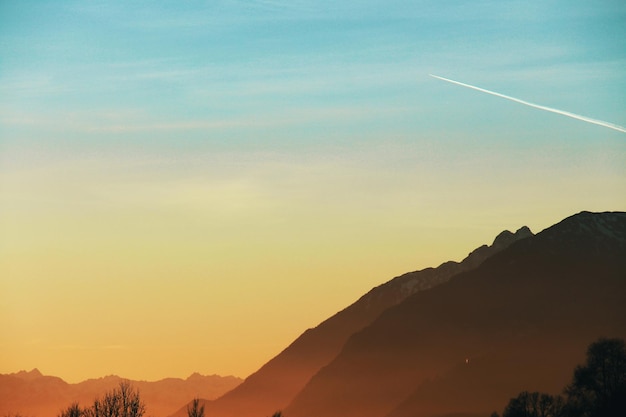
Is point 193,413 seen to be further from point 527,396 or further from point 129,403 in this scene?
point 527,396

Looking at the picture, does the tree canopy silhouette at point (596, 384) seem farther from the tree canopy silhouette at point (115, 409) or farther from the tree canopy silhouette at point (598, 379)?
the tree canopy silhouette at point (115, 409)

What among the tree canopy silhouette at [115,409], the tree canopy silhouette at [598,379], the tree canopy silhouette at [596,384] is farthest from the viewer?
the tree canopy silhouette at [115,409]

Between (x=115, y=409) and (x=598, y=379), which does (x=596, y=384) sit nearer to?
(x=598, y=379)

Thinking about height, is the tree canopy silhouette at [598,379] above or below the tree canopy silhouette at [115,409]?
below

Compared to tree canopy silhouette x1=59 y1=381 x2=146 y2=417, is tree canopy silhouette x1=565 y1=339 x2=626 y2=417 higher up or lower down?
lower down

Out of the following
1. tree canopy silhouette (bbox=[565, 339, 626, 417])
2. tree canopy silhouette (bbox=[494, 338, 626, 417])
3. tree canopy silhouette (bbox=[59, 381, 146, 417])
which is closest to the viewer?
tree canopy silhouette (bbox=[494, 338, 626, 417])

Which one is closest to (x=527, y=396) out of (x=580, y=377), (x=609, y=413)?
(x=580, y=377)

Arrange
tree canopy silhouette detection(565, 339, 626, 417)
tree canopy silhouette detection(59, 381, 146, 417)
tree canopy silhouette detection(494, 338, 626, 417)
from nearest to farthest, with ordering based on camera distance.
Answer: tree canopy silhouette detection(494, 338, 626, 417) < tree canopy silhouette detection(565, 339, 626, 417) < tree canopy silhouette detection(59, 381, 146, 417)

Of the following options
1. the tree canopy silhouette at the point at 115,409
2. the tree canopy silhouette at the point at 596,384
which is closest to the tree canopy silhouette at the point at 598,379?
→ the tree canopy silhouette at the point at 596,384

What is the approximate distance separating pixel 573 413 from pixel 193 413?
50.6 metres

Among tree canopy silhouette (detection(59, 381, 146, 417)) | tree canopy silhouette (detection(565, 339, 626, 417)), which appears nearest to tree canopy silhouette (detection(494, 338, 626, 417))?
tree canopy silhouette (detection(565, 339, 626, 417))

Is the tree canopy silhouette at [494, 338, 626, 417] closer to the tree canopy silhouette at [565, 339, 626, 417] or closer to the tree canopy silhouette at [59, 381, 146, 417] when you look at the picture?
the tree canopy silhouette at [565, 339, 626, 417]

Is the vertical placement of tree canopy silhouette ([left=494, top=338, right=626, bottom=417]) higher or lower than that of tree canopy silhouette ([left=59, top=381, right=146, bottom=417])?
lower

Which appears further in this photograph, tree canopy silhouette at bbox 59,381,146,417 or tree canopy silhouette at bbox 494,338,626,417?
tree canopy silhouette at bbox 59,381,146,417
